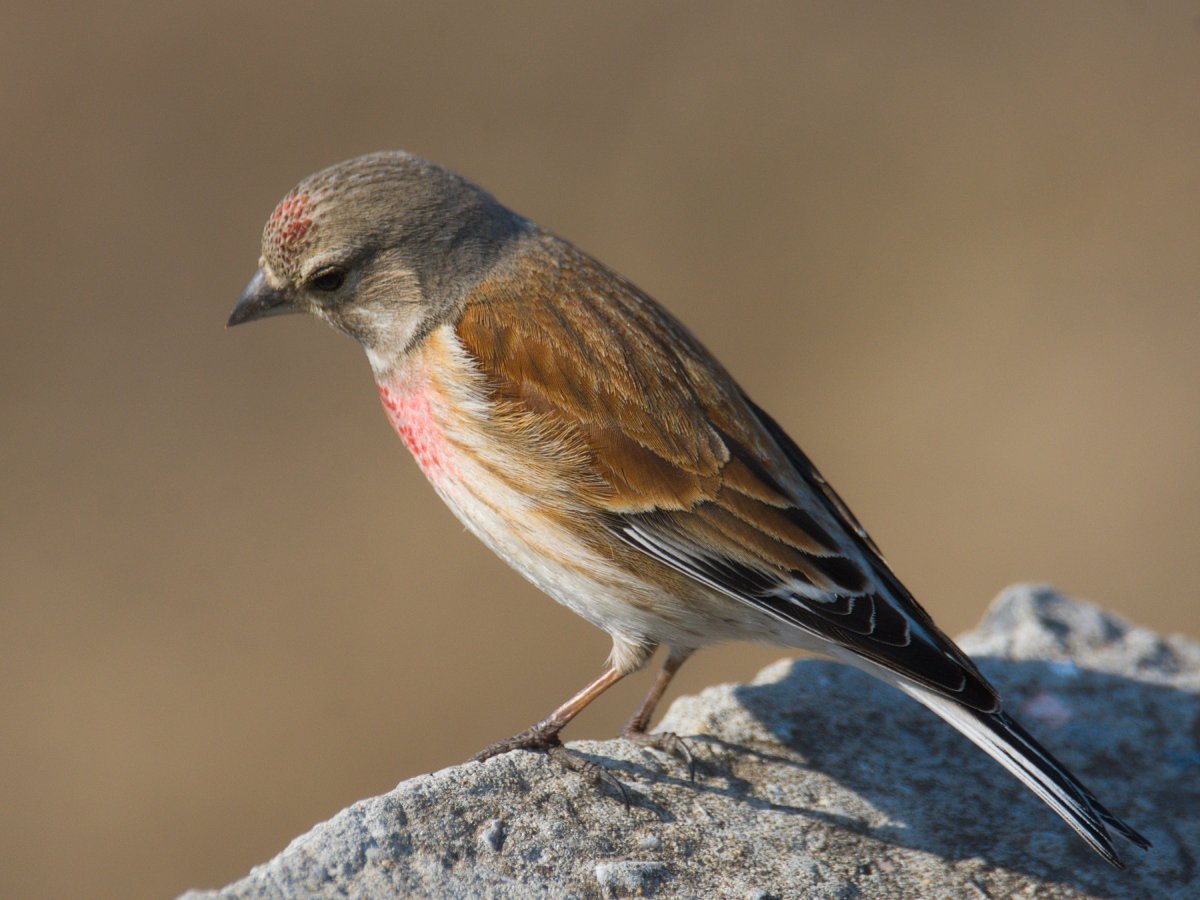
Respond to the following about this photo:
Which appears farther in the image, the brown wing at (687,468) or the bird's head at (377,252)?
the bird's head at (377,252)

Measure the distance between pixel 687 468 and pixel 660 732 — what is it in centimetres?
79

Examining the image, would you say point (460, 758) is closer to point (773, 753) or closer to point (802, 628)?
point (773, 753)

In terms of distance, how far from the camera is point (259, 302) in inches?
153

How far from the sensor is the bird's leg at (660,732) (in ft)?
11.6

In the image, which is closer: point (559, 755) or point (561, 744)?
point (559, 755)

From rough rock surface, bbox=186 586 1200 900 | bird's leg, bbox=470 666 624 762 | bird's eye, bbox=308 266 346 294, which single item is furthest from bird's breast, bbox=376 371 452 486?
rough rock surface, bbox=186 586 1200 900

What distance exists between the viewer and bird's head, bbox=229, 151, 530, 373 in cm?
373

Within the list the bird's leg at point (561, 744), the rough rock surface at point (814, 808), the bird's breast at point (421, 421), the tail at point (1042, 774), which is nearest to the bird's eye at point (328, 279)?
the bird's breast at point (421, 421)

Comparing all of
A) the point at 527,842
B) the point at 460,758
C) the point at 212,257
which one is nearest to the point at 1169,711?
the point at 527,842

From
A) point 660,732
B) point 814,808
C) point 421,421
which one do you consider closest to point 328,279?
point 421,421

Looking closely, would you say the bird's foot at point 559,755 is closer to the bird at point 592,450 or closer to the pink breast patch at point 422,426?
the bird at point 592,450

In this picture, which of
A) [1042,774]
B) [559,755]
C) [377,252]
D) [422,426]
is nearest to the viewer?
[1042,774]

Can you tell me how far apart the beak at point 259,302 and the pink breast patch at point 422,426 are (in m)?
0.44

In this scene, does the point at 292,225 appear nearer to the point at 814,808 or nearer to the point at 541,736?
the point at 541,736
